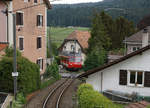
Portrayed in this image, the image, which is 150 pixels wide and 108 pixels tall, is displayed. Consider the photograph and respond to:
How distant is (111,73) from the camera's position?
16.6 meters

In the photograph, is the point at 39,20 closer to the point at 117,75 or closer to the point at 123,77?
the point at 117,75

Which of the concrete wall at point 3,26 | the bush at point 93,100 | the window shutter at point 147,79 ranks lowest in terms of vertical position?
the bush at point 93,100

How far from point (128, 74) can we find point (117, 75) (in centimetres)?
75

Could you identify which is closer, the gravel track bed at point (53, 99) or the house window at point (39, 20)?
the gravel track bed at point (53, 99)

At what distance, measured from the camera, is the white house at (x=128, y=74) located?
1602 cm

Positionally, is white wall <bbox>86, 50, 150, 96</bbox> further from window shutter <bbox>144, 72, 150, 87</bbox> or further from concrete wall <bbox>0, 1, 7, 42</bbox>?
concrete wall <bbox>0, 1, 7, 42</bbox>

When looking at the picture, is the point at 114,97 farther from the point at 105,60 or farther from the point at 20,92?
the point at 105,60

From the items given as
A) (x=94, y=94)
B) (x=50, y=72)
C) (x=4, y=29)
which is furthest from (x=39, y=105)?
(x=50, y=72)

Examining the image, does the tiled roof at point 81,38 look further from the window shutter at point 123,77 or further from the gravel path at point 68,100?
the window shutter at point 123,77

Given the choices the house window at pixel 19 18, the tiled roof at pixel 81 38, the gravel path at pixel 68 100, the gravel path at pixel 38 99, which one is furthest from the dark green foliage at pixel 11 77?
the tiled roof at pixel 81 38

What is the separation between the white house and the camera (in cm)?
1602

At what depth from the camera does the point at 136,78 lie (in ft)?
53.3

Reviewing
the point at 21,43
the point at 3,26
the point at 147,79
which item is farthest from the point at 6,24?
the point at 147,79

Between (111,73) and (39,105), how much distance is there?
7.04m
